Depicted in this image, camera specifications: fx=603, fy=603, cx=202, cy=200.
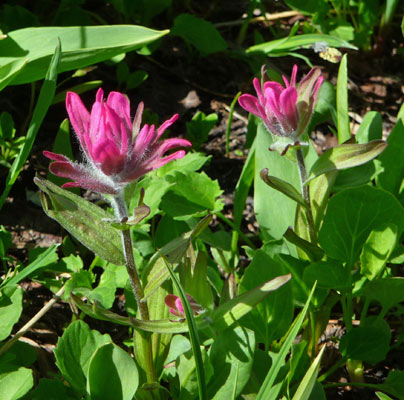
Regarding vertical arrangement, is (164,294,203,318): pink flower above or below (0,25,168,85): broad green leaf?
below

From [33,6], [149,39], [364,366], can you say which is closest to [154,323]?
[364,366]

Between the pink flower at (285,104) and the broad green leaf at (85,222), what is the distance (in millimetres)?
384

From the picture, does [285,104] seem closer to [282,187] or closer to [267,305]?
[282,187]

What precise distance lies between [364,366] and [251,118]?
800 millimetres

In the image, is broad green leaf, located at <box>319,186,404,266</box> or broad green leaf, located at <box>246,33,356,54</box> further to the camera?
broad green leaf, located at <box>246,33,356,54</box>

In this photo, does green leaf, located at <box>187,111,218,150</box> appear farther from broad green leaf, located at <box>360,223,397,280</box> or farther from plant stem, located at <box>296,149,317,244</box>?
broad green leaf, located at <box>360,223,397,280</box>

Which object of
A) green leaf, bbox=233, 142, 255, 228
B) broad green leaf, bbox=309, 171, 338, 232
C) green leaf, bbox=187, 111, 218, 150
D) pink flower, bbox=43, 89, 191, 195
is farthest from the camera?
green leaf, bbox=187, 111, 218, 150

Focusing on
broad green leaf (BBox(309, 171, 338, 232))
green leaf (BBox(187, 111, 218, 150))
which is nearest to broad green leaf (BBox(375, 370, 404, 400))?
broad green leaf (BBox(309, 171, 338, 232))

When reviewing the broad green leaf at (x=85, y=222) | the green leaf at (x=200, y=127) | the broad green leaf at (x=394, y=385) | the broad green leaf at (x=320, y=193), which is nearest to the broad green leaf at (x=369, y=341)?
the broad green leaf at (x=394, y=385)

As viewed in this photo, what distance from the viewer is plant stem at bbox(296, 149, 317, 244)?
1.38 m

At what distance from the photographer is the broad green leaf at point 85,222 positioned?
1166mm

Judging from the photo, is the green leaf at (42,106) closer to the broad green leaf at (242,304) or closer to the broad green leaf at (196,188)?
the broad green leaf at (196,188)

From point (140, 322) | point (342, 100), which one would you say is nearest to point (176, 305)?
point (140, 322)

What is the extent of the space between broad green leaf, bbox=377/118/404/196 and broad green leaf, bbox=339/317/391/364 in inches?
16.5
